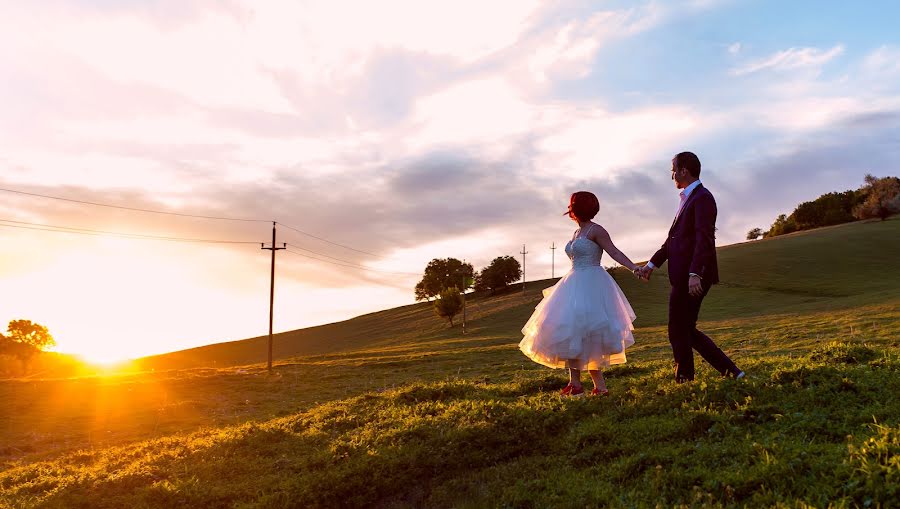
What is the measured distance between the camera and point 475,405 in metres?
10.6

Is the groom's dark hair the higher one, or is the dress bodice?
the groom's dark hair

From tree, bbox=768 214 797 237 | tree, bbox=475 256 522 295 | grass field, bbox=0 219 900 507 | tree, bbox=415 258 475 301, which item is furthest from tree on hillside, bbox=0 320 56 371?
tree, bbox=768 214 797 237

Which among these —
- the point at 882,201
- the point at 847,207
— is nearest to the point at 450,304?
the point at 882,201

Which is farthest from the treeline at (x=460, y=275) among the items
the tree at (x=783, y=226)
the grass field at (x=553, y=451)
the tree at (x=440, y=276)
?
the grass field at (x=553, y=451)

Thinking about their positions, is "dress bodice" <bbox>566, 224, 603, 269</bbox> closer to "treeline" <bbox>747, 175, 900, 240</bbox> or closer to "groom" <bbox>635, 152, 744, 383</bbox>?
"groom" <bbox>635, 152, 744, 383</bbox>

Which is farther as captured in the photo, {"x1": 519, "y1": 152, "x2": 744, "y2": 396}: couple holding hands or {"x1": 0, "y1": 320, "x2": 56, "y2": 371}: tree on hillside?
{"x1": 0, "y1": 320, "x2": 56, "y2": 371}: tree on hillside

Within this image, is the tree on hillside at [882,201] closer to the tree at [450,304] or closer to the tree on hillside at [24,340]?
the tree at [450,304]

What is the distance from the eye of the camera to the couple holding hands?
8484 mm

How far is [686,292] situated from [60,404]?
129ft

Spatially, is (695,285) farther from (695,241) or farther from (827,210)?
(827,210)

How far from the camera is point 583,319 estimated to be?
30.3ft

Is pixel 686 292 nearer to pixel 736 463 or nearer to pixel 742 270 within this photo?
pixel 736 463

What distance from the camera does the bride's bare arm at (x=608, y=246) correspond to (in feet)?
30.7

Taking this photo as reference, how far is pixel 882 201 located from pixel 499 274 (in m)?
76.7
